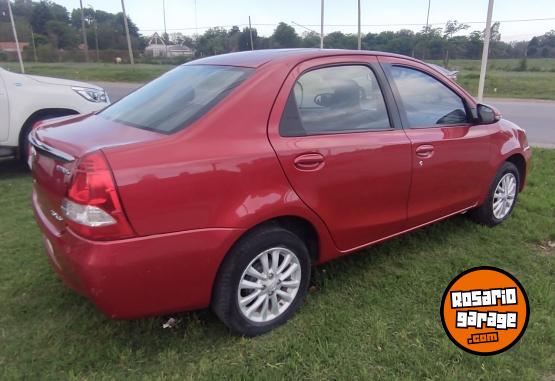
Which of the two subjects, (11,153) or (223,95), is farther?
(11,153)

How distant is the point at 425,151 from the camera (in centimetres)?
333

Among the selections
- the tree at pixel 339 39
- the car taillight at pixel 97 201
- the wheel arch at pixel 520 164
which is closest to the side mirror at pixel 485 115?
the wheel arch at pixel 520 164

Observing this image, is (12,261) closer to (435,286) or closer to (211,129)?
(211,129)

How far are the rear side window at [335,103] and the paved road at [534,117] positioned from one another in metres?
6.13

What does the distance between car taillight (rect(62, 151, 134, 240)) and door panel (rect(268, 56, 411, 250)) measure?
886mm

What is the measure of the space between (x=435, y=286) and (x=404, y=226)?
1.52ft

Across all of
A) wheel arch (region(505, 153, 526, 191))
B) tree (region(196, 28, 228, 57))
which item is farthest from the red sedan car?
tree (region(196, 28, 228, 57))

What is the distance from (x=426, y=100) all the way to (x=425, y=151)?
1.49 feet

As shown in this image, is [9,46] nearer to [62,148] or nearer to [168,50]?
[168,50]

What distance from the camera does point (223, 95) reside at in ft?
8.55

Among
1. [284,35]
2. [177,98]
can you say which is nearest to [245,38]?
[284,35]

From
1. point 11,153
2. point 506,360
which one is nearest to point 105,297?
point 506,360

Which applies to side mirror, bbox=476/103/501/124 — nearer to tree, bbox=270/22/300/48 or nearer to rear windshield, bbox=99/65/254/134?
rear windshield, bbox=99/65/254/134

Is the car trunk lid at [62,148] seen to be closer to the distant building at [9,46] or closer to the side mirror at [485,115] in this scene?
the side mirror at [485,115]
